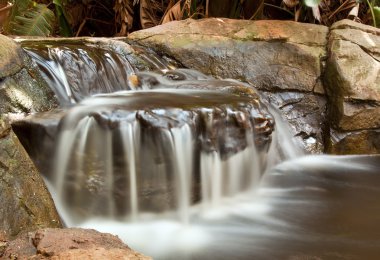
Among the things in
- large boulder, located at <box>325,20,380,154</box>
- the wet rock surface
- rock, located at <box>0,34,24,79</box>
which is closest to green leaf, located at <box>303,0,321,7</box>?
the wet rock surface

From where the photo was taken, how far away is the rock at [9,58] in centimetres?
347

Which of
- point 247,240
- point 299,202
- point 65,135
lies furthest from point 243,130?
point 65,135

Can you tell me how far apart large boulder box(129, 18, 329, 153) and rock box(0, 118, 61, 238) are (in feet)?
9.28

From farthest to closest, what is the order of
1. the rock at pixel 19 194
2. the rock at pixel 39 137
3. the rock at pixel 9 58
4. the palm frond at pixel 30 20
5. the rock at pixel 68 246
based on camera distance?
the palm frond at pixel 30 20, the rock at pixel 9 58, the rock at pixel 39 137, the rock at pixel 19 194, the rock at pixel 68 246

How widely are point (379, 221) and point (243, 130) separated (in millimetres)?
1189

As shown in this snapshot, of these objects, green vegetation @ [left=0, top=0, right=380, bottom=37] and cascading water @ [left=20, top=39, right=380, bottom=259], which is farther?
green vegetation @ [left=0, top=0, right=380, bottom=37]

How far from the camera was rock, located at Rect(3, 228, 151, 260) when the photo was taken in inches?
65.5

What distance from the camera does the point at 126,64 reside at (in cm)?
480

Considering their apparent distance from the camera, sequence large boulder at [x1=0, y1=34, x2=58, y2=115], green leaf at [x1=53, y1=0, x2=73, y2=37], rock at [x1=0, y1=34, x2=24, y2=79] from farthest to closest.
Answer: green leaf at [x1=53, y1=0, x2=73, y2=37]
rock at [x1=0, y1=34, x2=24, y2=79]
large boulder at [x1=0, y1=34, x2=58, y2=115]

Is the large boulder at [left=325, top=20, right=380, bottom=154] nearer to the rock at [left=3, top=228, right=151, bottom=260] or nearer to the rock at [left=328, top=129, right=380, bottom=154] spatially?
the rock at [left=328, top=129, right=380, bottom=154]

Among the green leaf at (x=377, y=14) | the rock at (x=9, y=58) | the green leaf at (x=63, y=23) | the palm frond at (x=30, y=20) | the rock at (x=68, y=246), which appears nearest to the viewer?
the rock at (x=68, y=246)

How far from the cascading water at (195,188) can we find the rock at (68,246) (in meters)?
0.93

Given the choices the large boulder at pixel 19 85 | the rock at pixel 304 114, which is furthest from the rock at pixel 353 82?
the large boulder at pixel 19 85

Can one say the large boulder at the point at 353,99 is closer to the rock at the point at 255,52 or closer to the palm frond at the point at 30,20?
the rock at the point at 255,52
